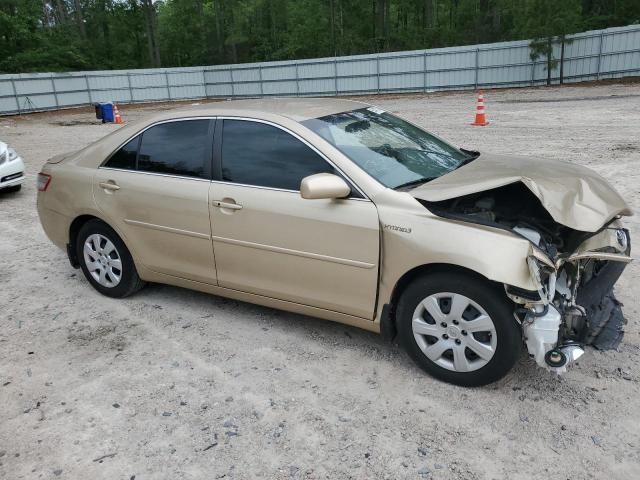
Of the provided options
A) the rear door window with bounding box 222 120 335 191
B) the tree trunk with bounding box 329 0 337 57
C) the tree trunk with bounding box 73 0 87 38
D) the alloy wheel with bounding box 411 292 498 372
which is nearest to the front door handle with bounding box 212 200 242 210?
the rear door window with bounding box 222 120 335 191

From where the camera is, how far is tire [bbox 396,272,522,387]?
9.93ft

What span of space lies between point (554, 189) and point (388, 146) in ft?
3.82

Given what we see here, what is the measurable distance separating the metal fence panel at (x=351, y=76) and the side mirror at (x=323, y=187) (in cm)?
2696

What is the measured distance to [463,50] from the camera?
94.8 ft

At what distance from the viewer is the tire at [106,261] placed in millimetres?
4617

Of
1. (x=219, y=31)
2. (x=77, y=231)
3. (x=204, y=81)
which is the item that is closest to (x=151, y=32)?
(x=219, y=31)

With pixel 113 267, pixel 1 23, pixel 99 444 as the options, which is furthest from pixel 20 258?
pixel 1 23

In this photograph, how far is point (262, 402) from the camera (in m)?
3.27

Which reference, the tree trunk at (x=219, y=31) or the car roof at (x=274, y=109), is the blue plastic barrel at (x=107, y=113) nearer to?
the car roof at (x=274, y=109)

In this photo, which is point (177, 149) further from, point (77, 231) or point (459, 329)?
point (459, 329)

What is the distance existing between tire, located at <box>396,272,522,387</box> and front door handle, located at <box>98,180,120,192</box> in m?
2.53

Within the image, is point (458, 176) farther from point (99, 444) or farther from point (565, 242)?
point (99, 444)

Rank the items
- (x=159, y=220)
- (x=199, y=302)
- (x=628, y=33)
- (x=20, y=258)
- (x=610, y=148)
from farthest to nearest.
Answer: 1. (x=628, y=33)
2. (x=610, y=148)
3. (x=20, y=258)
4. (x=199, y=302)
5. (x=159, y=220)

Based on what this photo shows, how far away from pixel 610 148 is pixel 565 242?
8077 millimetres
